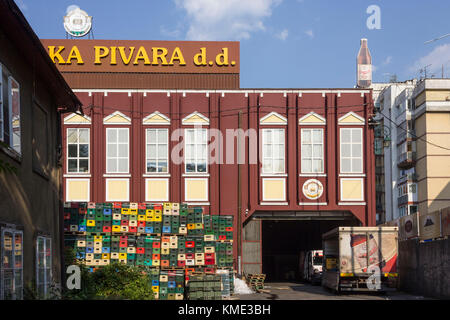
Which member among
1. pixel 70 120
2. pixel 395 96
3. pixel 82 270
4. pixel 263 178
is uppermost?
pixel 395 96

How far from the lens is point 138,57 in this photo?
36.9 m

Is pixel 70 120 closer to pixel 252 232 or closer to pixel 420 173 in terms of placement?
pixel 252 232

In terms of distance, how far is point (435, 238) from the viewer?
82.1 ft

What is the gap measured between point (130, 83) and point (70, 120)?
15.3ft

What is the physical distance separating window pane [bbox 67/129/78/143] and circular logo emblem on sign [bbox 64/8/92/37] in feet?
27.6

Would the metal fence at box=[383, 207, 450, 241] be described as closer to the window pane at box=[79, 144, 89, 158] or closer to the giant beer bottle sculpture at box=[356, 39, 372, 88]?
the window pane at box=[79, 144, 89, 158]

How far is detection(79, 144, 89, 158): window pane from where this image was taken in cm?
3369

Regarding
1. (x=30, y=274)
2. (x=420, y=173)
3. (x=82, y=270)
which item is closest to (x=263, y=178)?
(x=82, y=270)

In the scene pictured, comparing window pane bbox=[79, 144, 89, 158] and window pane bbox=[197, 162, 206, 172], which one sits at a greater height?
window pane bbox=[79, 144, 89, 158]

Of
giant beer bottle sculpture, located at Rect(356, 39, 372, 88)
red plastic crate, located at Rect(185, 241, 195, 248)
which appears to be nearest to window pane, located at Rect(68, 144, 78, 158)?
red plastic crate, located at Rect(185, 241, 195, 248)

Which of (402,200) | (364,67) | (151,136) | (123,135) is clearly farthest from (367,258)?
(364,67)

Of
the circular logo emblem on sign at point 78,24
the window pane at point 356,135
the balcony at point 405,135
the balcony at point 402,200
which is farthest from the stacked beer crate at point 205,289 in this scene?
the balcony at point 402,200

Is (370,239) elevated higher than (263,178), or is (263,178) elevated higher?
(263,178)

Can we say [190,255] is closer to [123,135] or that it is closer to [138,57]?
[123,135]
